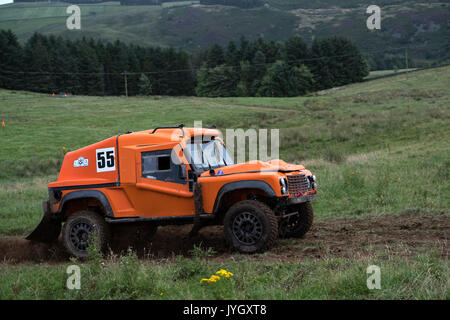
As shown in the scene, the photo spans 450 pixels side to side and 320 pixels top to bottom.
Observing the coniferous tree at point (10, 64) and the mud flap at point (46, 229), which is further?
the coniferous tree at point (10, 64)

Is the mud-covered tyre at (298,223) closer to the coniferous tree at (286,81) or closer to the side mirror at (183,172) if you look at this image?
the side mirror at (183,172)

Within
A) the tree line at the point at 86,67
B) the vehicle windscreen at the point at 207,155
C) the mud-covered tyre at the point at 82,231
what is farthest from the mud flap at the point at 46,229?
the tree line at the point at 86,67

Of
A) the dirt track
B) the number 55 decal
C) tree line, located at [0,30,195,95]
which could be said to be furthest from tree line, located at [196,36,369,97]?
the number 55 decal

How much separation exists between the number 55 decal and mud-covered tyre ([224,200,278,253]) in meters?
2.78

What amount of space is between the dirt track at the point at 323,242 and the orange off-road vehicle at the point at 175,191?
446 mm

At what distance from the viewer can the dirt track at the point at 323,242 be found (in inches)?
359

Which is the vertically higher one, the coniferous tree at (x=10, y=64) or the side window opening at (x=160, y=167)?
the coniferous tree at (x=10, y=64)

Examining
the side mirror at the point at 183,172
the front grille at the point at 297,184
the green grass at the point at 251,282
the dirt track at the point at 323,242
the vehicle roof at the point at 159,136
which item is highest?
the vehicle roof at the point at 159,136

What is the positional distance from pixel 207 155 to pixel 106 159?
2153mm

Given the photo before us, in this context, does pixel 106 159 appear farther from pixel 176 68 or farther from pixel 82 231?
pixel 176 68

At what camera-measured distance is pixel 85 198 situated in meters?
11.1

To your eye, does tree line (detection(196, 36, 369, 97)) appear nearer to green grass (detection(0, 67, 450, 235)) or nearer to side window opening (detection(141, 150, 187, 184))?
green grass (detection(0, 67, 450, 235))
